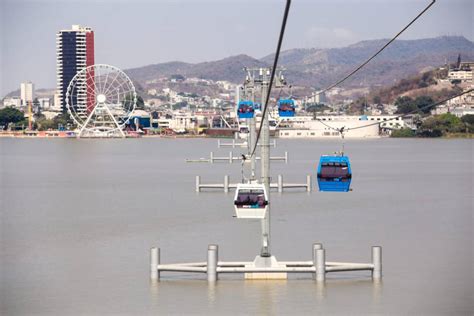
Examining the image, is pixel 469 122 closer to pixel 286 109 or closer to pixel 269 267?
pixel 286 109

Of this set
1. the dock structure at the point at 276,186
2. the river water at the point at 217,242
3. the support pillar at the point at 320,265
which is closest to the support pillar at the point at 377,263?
the river water at the point at 217,242

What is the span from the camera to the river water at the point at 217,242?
2281cm

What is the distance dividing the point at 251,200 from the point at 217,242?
12.7m

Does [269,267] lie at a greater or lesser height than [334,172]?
lesser

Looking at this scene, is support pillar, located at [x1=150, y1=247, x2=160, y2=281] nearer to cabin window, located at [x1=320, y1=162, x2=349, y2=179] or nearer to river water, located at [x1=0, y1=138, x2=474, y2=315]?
river water, located at [x1=0, y1=138, x2=474, y2=315]

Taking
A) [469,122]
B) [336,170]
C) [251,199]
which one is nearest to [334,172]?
[336,170]

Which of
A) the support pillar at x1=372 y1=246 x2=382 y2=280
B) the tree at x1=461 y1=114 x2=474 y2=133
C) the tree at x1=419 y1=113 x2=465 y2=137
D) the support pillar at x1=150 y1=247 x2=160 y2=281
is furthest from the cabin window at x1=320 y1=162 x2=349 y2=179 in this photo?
the tree at x1=419 y1=113 x2=465 y2=137

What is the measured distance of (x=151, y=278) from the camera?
24.4m

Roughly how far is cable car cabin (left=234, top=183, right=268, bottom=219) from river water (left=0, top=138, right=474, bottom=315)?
2.22 m

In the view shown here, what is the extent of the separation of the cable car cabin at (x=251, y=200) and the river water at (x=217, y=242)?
222 centimetres

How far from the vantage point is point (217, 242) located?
111 ft

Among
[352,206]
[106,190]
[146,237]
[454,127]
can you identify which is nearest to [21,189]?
[106,190]

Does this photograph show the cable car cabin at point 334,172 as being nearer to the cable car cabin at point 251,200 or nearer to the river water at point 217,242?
the river water at point 217,242

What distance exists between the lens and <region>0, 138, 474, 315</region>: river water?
2281 cm
